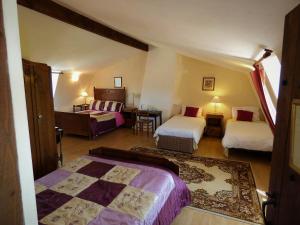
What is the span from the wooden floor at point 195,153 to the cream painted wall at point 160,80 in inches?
42.0

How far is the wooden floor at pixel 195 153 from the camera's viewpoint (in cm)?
215

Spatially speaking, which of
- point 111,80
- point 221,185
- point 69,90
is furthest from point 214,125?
point 69,90

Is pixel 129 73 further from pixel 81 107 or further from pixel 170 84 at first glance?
pixel 81 107

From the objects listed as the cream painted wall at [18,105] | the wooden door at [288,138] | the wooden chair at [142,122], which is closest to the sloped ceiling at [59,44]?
the wooden chair at [142,122]

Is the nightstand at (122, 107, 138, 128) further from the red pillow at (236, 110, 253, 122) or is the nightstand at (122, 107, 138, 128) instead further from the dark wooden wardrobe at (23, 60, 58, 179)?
the dark wooden wardrobe at (23, 60, 58, 179)

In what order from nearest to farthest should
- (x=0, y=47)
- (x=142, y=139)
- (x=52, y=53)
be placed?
(x=0, y=47), (x=52, y=53), (x=142, y=139)

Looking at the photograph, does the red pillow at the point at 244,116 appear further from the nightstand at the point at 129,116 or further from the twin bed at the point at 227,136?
the nightstand at the point at 129,116

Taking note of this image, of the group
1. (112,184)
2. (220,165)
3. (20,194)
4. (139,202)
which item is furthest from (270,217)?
(220,165)


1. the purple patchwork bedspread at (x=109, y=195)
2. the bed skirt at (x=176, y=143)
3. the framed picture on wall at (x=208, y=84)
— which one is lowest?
the bed skirt at (x=176, y=143)

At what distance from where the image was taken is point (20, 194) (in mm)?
497

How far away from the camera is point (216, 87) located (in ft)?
17.9

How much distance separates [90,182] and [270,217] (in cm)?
151

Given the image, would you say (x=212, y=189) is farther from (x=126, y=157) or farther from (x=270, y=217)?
(x=270, y=217)

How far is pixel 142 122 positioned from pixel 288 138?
4.93 m
